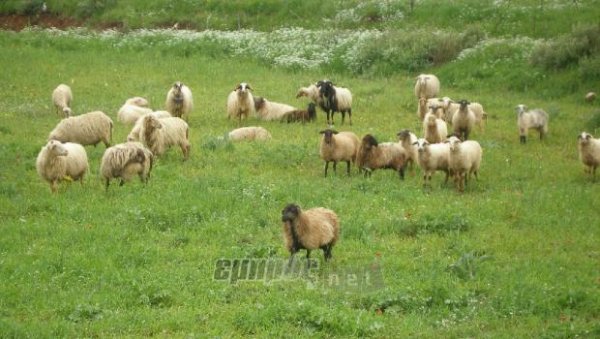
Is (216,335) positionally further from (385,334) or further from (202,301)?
(385,334)

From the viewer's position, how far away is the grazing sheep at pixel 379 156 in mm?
18344

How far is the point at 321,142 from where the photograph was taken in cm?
1888

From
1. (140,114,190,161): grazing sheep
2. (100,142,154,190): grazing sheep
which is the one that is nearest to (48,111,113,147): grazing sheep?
(140,114,190,161): grazing sheep

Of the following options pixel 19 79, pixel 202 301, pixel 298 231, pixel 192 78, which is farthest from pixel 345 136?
pixel 19 79

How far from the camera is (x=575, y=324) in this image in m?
10.5

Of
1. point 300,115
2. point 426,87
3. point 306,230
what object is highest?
point 426,87

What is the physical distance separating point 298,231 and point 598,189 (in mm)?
7744

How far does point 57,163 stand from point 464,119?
10405mm

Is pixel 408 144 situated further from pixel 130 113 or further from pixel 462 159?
pixel 130 113

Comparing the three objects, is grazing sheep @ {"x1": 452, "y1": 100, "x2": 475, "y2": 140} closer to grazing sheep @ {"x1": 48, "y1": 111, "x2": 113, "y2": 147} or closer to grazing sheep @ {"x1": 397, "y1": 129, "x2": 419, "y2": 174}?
grazing sheep @ {"x1": 397, "y1": 129, "x2": 419, "y2": 174}

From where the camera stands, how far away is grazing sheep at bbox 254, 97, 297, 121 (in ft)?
81.8

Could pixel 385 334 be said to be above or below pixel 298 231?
below

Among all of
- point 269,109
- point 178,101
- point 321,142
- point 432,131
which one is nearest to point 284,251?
point 321,142

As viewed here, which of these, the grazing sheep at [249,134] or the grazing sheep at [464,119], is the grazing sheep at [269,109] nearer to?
the grazing sheep at [249,134]
